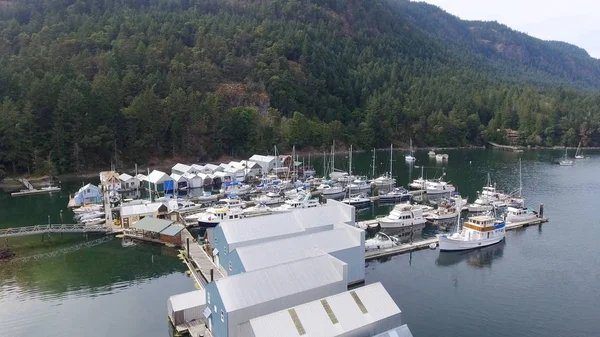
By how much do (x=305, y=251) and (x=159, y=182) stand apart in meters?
32.8

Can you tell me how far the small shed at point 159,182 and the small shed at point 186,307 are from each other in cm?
3169

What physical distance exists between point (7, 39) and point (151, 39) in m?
26.1

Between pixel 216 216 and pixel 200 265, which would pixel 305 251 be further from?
pixel 216 216

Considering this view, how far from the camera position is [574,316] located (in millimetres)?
26078

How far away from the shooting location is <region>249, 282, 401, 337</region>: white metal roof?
18688mm

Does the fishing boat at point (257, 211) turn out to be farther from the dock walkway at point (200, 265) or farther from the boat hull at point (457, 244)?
the boat hull at point (457, 244)

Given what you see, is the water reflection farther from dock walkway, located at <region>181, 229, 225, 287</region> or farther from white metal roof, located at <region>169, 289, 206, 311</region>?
white metal roof, located at <region>169, 289, 206, 311</region>

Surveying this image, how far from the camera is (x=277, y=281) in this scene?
2164 centimetres

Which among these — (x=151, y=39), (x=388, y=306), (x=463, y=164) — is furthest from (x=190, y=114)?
(x=388, y=306)

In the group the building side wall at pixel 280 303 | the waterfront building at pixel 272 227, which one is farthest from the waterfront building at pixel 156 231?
the building side wall at pixel 280 303

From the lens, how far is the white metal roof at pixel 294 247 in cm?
2520

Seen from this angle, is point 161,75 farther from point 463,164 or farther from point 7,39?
point 463,164

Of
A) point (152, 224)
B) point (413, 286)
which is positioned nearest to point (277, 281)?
point (413, 286)

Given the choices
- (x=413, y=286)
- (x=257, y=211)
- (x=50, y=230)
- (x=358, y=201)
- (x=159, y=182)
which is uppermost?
(x=159, y=182)
